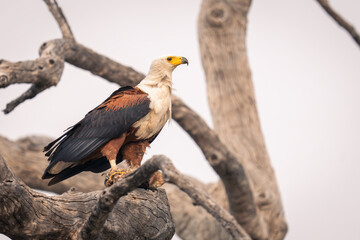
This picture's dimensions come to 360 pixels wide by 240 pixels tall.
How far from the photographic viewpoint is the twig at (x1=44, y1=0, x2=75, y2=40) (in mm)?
5695

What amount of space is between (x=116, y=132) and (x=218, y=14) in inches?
179

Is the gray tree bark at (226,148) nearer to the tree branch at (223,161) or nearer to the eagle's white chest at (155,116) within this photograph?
the tree branch at (223,161)

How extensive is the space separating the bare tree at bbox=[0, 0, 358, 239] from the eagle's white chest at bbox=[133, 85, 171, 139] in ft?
1.35

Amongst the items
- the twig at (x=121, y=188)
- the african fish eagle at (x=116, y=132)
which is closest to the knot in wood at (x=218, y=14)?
the african fish eagle at (x=116, y=132)

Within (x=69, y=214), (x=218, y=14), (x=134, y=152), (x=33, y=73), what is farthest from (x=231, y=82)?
(x=69, y=214)

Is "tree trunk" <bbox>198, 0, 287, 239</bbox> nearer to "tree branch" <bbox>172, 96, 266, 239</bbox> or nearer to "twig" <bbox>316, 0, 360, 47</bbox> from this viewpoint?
"tree branch" <bbox>172, 96, 266, 239</bbox>

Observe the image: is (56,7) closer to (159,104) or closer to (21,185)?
(159,104)

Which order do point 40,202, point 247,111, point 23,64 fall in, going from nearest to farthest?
point 40,202 < point 23,64 < point 247,111

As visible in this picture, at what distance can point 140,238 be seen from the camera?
3.44 metres

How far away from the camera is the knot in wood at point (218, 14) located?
789cm

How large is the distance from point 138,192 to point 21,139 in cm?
511

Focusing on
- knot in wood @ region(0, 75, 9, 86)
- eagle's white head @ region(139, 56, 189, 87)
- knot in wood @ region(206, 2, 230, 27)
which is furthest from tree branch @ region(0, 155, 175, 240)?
knot in wood @ region(206, 2, 230, 27)

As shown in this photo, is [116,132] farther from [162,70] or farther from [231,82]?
[231,82]

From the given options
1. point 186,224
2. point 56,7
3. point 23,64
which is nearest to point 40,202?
point 23,64
